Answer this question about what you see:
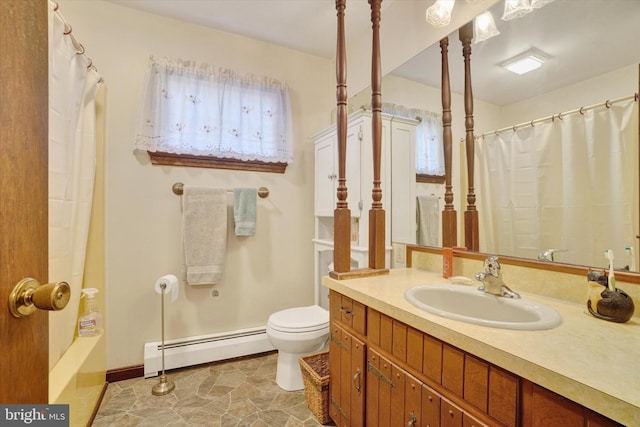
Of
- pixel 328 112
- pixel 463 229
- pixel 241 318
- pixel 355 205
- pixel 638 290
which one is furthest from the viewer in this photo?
pixel 328 112

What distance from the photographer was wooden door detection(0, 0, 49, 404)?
0.46 m

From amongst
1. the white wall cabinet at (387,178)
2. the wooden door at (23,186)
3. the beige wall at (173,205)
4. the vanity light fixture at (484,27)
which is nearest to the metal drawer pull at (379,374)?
the white wall cabinet at (387,178)

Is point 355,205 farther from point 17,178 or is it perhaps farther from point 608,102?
point 17,178

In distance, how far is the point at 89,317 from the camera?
175 cm

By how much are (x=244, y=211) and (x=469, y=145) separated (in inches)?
63.4

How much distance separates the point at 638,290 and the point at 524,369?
0.58 metres

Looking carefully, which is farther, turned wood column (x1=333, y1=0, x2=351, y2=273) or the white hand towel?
the white hand towel

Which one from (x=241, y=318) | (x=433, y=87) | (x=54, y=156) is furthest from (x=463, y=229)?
(x=54, y=156)

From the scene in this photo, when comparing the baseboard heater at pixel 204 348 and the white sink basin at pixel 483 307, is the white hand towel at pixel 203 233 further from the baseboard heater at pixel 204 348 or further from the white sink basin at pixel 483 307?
the white sink basin at pixel 483 307

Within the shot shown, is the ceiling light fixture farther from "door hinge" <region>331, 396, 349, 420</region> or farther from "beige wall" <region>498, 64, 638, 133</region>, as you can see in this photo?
"door hinge" <region>331, 396, 349, 420</region>

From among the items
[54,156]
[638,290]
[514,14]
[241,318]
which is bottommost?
[241,318]

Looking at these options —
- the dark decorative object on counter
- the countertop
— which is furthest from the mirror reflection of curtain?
the countertop

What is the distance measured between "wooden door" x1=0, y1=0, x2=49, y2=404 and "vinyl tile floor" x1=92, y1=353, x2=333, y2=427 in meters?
1.31

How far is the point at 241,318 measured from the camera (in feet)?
7.63
